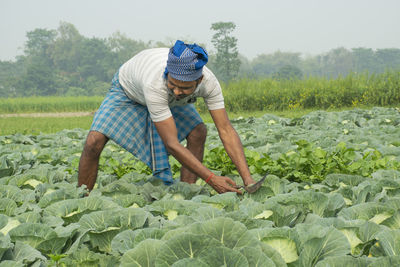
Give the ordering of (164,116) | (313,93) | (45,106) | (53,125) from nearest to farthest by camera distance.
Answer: (164,116) → (53,125) → (313,93) → (45,106)

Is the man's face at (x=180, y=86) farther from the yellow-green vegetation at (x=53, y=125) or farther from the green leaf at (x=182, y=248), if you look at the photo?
the yellow-green vegetation at (x=53, y=125)

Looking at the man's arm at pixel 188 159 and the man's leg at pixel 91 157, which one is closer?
the man's arm at pixel 188 159

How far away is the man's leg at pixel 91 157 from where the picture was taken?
309 centimetres

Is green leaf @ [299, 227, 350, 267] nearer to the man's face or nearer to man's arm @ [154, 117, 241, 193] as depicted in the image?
man's arm @ [154, 117, 241, 193]

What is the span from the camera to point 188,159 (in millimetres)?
2662

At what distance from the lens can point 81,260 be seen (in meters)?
1.65

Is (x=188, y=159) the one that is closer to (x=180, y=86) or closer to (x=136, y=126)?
(x=180, y=86)

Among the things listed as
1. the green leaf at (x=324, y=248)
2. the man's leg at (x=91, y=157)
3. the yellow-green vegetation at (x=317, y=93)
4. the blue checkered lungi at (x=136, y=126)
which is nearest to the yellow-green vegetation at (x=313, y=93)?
the yellow-green vegetation at (x=317, y=93)

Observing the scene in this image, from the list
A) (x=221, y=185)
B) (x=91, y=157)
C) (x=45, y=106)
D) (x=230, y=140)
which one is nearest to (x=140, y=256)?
(x=221, y=185)

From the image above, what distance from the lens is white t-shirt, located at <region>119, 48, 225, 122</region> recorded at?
107 inches

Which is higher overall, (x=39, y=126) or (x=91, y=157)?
(x=91, y=157)

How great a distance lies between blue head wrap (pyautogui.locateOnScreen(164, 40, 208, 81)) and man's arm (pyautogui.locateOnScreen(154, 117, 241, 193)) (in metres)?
0.32

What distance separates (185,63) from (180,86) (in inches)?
6.4

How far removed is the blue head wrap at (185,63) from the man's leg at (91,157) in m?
0.82
